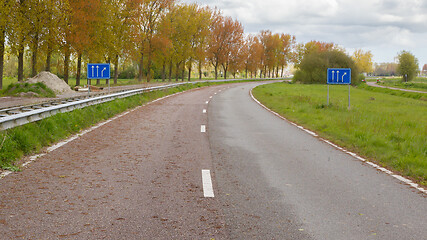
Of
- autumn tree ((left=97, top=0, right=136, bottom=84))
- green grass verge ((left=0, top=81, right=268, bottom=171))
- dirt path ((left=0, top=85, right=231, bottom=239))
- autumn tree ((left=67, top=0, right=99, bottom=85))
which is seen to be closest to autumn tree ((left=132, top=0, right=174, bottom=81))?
autumn tree ((left=97, top=0, right=136, bottom=84))

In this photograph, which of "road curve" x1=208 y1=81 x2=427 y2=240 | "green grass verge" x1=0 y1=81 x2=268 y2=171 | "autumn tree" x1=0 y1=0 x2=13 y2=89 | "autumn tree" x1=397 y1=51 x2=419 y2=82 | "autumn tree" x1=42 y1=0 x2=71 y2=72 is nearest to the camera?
"road curve" x1=208 y1=81 x2=427 y2=240

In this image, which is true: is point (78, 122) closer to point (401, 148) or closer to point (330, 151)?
point (330, 151)

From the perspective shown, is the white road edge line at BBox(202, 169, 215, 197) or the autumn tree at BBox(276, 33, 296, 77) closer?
the white road edge line at BBox(202, 169, 215, 197)

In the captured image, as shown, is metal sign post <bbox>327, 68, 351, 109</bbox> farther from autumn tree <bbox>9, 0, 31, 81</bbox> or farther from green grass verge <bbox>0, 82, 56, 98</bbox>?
autumn tree <bbox>9, 0, 31, 81</bbox>

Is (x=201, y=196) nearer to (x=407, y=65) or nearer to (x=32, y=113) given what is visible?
(x=32, y=113)

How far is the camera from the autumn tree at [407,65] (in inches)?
4090

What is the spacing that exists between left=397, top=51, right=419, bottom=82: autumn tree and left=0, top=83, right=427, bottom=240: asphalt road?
110 m

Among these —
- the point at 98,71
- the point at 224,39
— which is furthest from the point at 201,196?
the point at 224,39

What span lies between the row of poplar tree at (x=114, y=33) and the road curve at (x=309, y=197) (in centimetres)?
2470

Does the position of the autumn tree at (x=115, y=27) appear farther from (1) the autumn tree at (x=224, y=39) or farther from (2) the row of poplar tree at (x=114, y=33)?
(1) the autumn tree at (x=224, y=39)

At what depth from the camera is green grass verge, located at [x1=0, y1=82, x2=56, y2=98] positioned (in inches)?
962

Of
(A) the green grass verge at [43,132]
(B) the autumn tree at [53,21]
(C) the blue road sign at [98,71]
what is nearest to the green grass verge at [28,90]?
(B) the autumn tree at [53,21]

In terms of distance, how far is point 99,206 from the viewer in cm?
465

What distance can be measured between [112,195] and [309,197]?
2.76m
